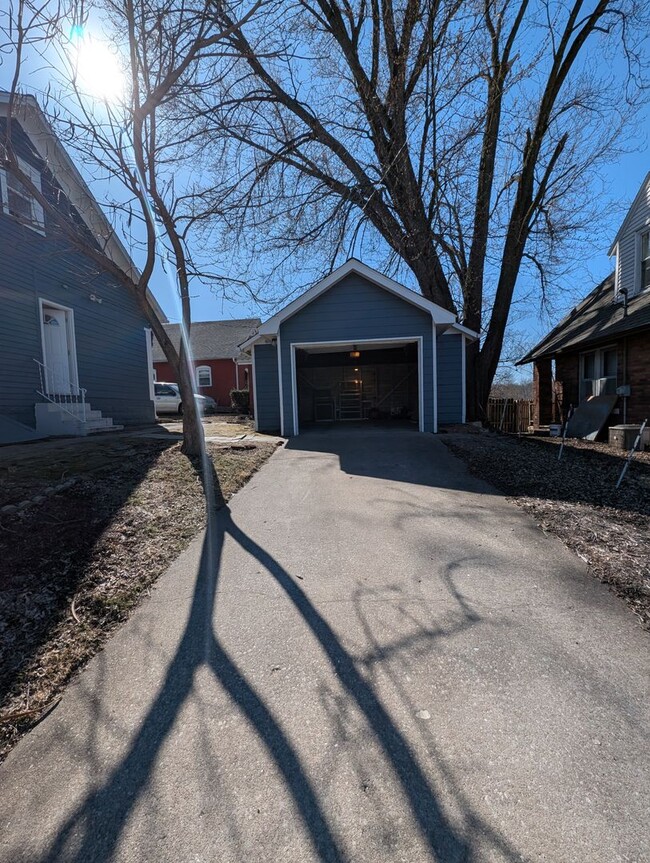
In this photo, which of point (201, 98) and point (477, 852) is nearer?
point (477, 852)

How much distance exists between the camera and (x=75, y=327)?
11289mm

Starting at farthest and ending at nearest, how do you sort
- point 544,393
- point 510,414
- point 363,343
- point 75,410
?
point 544,393 < point 510,414 < point 363,343 < point 75,410

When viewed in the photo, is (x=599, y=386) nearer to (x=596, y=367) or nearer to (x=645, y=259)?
(x=596, y=367)

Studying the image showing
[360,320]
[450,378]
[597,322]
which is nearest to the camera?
[360,320]

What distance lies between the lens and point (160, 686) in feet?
7.39

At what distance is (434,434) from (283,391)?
12.8 feet

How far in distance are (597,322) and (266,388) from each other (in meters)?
10.0

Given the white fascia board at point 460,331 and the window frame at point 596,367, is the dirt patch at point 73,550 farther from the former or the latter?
the window frame at point 596,367

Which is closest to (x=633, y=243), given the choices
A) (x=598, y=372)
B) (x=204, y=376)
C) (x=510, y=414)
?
(x=598, y=372)

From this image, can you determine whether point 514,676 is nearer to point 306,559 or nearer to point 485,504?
point 306,559

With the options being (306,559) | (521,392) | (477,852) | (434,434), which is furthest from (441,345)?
(521,392)

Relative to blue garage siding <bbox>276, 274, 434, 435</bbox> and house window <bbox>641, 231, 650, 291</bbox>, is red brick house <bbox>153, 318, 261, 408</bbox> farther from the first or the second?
house window <bbox>641, 231, 650, 291</bbox>

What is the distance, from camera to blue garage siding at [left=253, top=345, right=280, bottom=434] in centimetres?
1194

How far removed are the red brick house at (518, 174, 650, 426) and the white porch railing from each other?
44.1 feet
